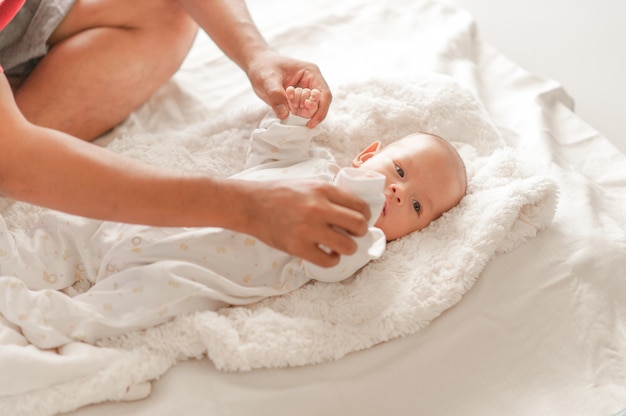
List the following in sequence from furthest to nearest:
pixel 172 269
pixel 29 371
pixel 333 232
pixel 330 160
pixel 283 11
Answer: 1. pixel 283 11
2. pixel 330 160
3. pixel 172 269
4. pixel 29 371
5. pixel 333 232

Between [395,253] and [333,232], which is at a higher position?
[333,232]

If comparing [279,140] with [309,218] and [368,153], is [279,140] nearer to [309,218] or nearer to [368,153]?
[368,153]

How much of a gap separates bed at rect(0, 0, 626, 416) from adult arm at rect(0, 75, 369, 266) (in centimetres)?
22

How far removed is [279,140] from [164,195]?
0.37m

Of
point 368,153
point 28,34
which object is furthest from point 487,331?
point 28,34

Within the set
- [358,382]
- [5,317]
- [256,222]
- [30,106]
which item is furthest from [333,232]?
[30,106]

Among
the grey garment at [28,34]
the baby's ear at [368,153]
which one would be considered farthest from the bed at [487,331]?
the grey garment at [28,34]

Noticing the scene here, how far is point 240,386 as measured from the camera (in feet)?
3.49

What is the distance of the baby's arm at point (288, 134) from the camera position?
4.15 feet

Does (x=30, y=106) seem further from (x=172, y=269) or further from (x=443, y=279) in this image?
(x=443, y=279)

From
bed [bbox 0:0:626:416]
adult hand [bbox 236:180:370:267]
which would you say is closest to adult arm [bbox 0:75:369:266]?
adult hand [bbox 236:180:370:267]

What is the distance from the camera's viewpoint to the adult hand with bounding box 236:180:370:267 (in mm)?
911

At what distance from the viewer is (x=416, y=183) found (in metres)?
1.25

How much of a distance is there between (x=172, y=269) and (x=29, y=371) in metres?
0.24
